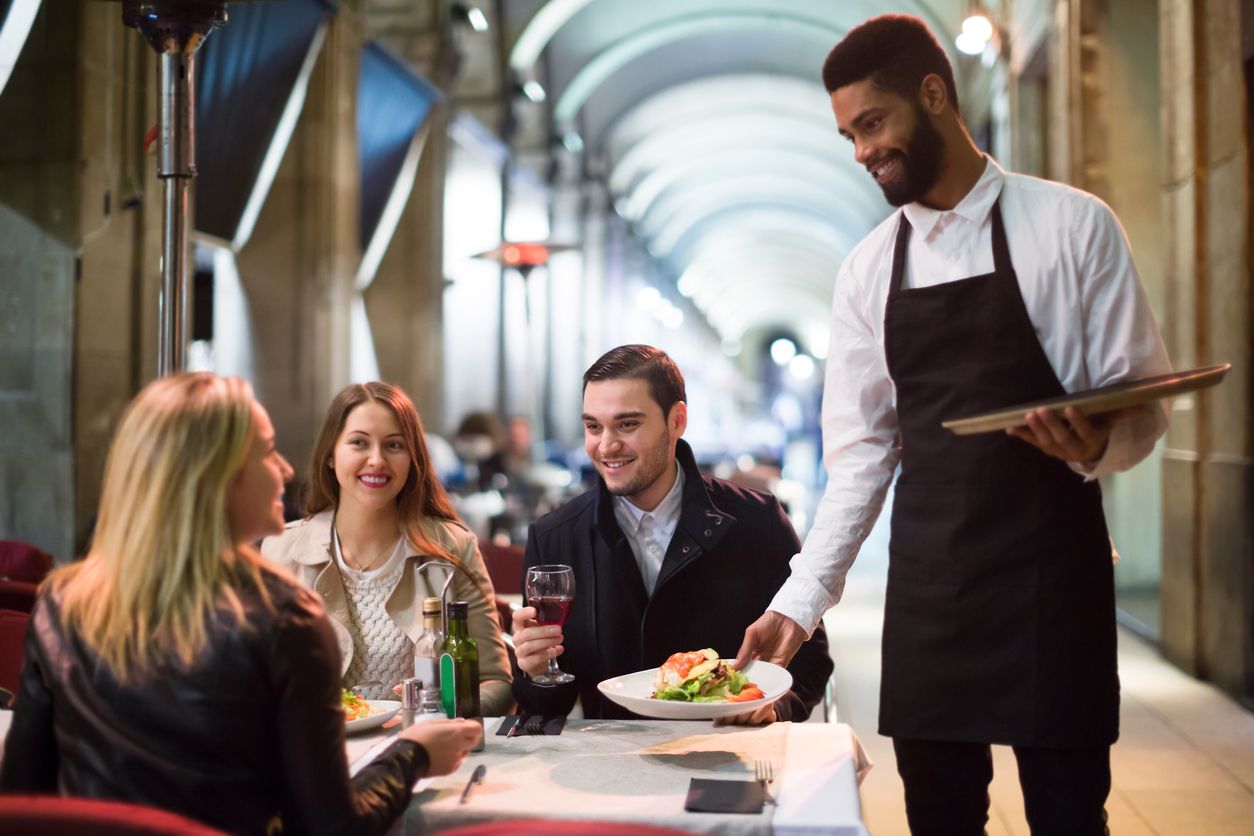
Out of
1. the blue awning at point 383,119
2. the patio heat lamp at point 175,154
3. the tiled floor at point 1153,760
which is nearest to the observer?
the patio heat lamp at point 175,154

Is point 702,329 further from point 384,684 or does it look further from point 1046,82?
point 384,684

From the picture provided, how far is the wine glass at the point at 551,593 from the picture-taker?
2215mm

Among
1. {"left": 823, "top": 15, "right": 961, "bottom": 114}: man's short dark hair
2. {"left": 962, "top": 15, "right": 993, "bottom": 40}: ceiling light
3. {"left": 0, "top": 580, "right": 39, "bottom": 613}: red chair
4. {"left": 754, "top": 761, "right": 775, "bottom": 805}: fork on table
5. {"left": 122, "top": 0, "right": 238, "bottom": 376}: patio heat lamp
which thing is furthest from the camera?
{"left": 962, "top": 15, "right": 993, "bottom": 40}: ceiling light

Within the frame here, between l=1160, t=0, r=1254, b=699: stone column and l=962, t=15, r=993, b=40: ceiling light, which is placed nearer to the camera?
l=1160, t=0, r=1254, b=699: stone column

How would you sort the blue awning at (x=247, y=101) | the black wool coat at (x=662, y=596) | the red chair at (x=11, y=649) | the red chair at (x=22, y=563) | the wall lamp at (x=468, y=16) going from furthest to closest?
the wall lamp at (x=468, y=16), the blue awning at (x=247, y=101), the red chair at (x=22, y=563), the red chair at (x=11, y=649), the black wool coat at (x=662, y=596)

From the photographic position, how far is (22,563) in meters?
4.20

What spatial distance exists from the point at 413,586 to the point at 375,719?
0.70 metres

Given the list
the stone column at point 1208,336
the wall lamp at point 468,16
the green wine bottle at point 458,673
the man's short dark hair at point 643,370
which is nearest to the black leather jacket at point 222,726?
the green wine bottle at point 458,673

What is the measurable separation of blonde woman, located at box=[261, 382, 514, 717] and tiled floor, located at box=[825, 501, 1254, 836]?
1.80m

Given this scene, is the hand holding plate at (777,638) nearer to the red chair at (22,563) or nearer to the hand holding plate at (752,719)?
the hand holding plate at (752,719)

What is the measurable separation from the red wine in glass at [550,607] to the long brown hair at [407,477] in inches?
27.6

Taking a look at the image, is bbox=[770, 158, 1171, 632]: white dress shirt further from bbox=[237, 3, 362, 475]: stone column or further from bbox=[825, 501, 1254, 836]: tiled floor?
bbox=[237, 3, 362, 475]: stone column

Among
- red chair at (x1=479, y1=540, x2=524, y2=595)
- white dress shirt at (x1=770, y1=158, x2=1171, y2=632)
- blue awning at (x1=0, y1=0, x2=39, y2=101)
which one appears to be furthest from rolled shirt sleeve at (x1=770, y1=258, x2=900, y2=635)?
blue awning at (x1=0, y1=0, x2=39, y2=101)

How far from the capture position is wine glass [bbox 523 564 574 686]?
2.21 m
